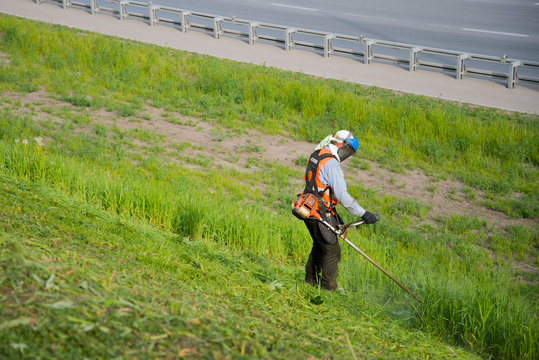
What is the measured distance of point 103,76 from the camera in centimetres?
1506

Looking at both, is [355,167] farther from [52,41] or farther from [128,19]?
[128,19]

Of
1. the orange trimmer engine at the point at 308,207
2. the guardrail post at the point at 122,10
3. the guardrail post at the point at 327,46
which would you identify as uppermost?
the guardrail post at the point at 122,10

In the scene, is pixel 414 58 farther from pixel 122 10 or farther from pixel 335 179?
pixel 335 179

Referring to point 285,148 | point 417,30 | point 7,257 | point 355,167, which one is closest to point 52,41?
point 285,148

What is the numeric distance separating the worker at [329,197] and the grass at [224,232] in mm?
363

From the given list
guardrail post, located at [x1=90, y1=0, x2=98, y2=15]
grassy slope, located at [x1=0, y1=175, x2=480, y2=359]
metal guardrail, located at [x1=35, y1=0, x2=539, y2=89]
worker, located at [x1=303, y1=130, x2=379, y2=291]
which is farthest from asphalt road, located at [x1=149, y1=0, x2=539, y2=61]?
grassy slope, located at [x1=0, y1=175, x2=480, y2=359]

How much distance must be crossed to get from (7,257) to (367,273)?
13.4 feet

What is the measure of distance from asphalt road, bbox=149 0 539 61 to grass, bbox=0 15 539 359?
236 inches

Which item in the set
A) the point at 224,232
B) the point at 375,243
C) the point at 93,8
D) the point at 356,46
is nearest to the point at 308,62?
the point at 356,46

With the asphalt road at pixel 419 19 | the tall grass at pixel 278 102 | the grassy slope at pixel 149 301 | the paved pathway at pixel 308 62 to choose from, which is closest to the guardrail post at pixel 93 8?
the paved pathway at pixel 308 62

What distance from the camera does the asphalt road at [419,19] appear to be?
61.5 feet

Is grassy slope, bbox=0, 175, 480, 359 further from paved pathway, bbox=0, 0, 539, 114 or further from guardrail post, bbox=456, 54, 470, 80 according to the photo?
guardrail post, bbox=456, 54, 470, 80

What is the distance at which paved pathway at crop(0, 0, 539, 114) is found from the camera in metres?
14.1

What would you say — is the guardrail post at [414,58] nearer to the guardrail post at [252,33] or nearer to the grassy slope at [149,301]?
the guardrail post at [252,33]
